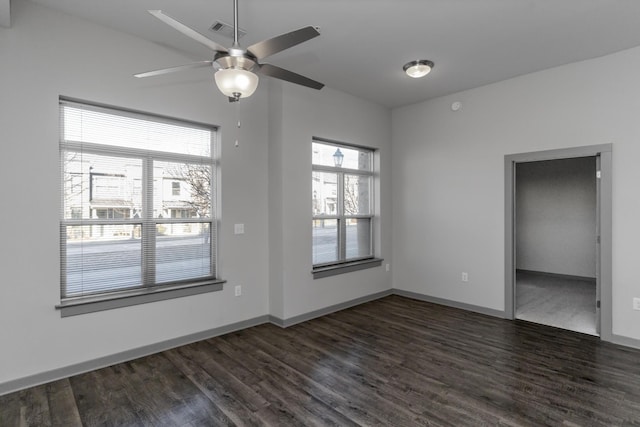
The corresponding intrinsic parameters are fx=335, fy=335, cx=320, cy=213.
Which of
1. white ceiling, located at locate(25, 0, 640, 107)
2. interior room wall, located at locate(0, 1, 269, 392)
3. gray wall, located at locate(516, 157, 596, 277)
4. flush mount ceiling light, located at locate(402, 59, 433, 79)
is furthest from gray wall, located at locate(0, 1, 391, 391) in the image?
gray wall, located at locate(516, 157, 596, 277)

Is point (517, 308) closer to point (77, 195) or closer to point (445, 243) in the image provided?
point (445, 243)

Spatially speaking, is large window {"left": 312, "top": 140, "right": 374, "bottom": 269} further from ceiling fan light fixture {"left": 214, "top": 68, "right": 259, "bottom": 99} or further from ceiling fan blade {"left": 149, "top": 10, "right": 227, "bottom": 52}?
ceiling fan blade {"left": 149, "top": 10, "right": 227, "bottom": 52}

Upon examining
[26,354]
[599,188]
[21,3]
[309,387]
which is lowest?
[309,387]

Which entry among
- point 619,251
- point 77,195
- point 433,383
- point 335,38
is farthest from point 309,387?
point 619,251

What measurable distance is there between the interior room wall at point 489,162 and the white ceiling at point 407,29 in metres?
0.33

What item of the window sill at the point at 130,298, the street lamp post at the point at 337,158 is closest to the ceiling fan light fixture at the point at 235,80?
the window sill at the point at 130,298

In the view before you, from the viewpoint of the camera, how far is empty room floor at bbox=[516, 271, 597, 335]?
4145 millimetres

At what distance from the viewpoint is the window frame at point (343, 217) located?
4.60 meters

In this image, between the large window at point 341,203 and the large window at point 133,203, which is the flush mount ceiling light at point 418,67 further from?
the large window at point 133,203

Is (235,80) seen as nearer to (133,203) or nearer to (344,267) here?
(133,203)

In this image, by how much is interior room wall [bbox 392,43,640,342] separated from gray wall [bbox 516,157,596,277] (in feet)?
8.83

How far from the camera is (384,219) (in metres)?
5.45

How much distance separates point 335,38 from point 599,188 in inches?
128

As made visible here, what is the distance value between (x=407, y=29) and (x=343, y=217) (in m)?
2.62
